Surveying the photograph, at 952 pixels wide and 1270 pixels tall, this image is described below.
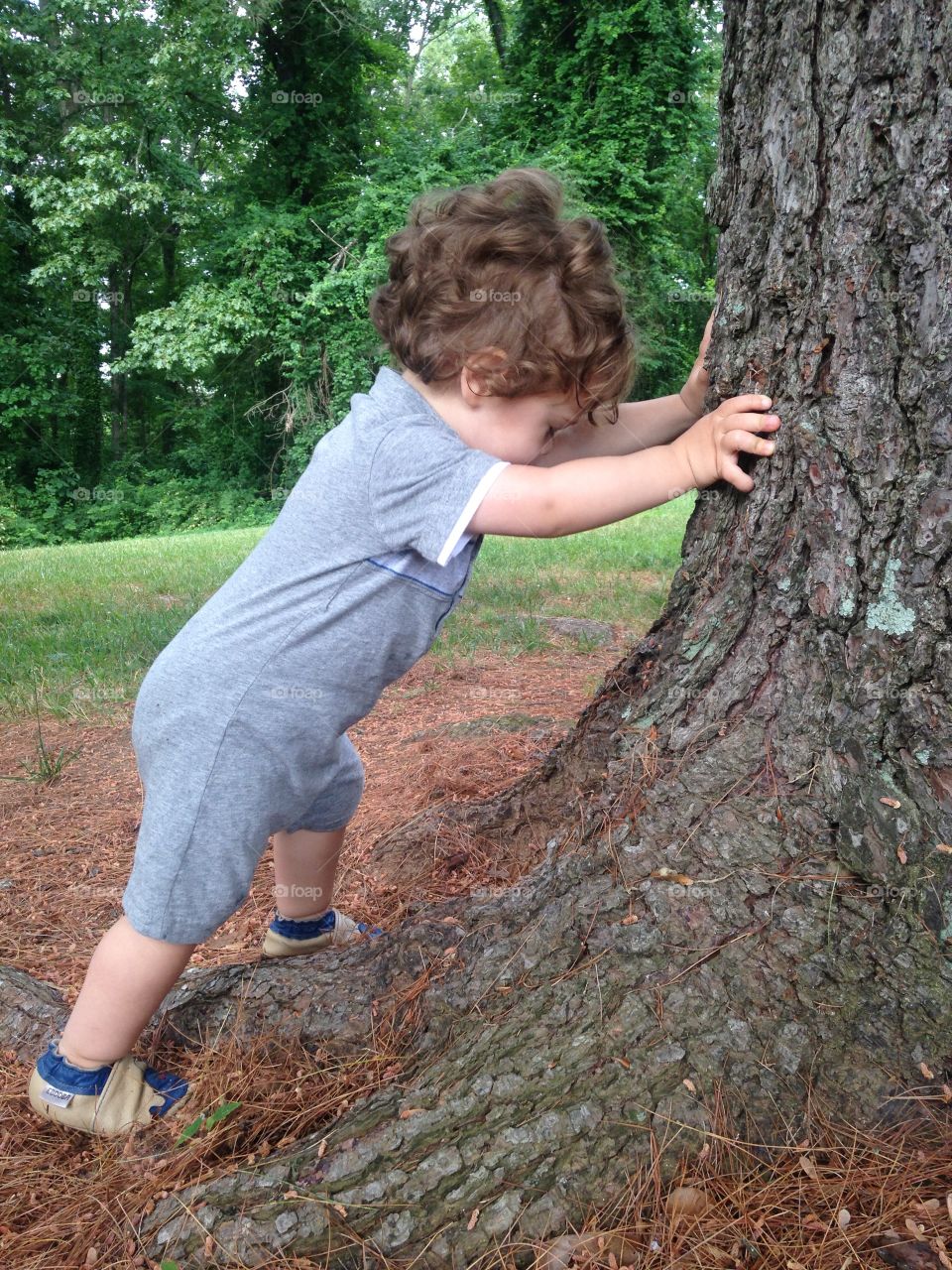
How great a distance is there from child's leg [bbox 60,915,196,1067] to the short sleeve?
94cm

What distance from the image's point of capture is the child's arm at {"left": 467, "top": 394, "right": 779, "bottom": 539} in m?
1.64

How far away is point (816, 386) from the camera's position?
1.59 m

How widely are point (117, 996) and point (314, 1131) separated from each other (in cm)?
48

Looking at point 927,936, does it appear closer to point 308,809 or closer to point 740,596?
point 740,596

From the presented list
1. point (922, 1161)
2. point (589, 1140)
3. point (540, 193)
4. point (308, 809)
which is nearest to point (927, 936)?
point (922, 1161)

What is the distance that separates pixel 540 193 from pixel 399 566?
33.7 inches

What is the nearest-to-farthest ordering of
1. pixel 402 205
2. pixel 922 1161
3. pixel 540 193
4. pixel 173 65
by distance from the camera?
pixel 922 1161
pixel 540 193
pixel 402 205
pixel 173 65

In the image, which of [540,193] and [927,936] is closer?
[927,936]
